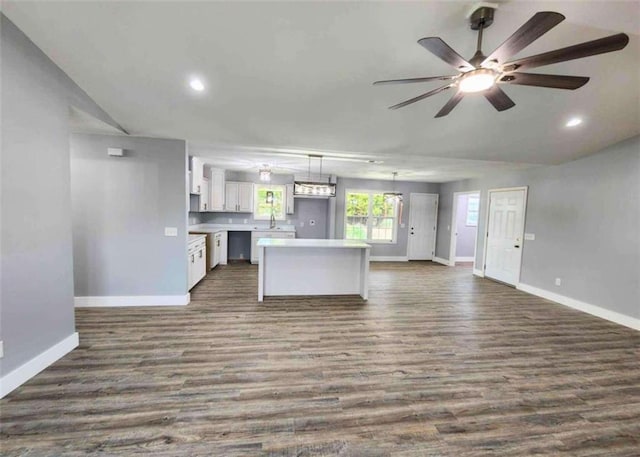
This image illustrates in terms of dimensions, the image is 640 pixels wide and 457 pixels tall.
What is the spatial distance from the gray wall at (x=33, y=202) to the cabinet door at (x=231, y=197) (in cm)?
437

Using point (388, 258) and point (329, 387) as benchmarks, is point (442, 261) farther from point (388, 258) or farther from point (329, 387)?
point (329, 387)

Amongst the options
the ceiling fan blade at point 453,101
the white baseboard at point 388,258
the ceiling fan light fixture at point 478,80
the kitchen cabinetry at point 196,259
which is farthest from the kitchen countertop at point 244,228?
the ceiling fan light fixture at point 478,80

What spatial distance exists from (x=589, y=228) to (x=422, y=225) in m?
4.27

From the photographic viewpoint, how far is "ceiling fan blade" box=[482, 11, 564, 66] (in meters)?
1.24

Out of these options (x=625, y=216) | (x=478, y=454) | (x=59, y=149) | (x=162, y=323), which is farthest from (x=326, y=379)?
(x=625, y=216)

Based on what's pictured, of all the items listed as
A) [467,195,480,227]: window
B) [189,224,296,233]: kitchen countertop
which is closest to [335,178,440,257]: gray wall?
[467,195,480,227]: window

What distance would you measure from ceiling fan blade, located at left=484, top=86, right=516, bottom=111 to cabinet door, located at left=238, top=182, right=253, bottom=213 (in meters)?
6.08

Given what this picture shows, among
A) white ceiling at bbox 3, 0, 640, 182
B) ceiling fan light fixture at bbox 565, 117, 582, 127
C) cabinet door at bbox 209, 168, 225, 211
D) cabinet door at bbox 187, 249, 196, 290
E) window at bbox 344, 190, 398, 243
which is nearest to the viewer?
white ceiling at bbox 3, 0, 640, 182

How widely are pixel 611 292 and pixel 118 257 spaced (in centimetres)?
730

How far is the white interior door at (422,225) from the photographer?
837 centimetres

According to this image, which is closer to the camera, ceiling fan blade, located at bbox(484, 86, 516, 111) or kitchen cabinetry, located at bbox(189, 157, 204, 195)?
ceiling fan blade, located at bbox(484, 86, 516, 111)

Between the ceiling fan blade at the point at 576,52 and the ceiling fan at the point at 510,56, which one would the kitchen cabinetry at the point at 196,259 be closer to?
the ceiling fan at the point at 510,56

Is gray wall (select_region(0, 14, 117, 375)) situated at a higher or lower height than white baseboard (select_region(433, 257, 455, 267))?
higher

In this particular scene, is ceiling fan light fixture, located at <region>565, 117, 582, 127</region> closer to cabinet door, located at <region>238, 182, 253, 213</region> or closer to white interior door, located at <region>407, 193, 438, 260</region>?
white interior door, located at <region>407, 193, 438, 260</region>
